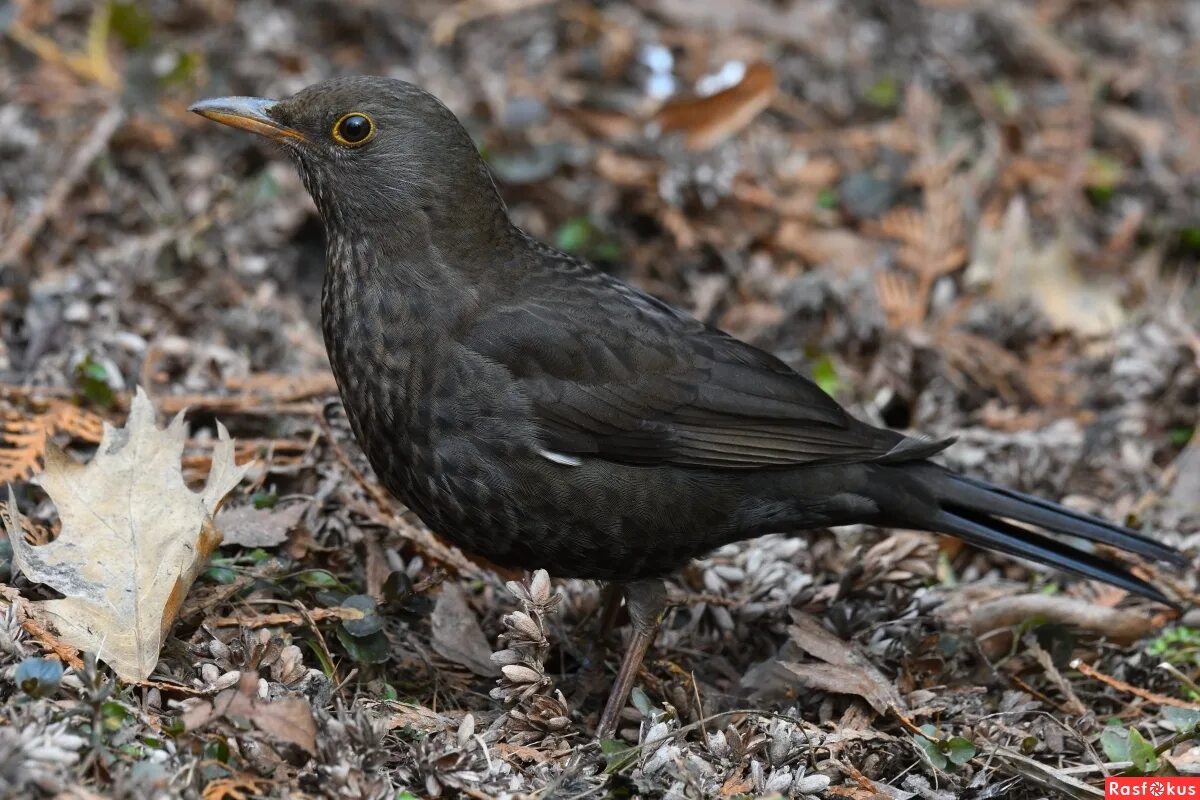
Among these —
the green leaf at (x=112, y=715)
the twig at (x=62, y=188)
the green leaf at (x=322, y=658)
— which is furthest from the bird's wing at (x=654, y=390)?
the twig at (x=62, y=188)

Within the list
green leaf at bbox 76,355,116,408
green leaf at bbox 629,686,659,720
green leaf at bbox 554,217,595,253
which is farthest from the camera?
green leaf at bbox 554,217,595,253

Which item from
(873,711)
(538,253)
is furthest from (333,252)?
(873,711)

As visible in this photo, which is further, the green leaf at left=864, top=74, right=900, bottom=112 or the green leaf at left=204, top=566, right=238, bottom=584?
the green leaf at left=864, top=74, right=900, bottom=112

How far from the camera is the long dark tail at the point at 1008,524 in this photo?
4.42m

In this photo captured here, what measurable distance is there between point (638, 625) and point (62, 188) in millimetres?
3221

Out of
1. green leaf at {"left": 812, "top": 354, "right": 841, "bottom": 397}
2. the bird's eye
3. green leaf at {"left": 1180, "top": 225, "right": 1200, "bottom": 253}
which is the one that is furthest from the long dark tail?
green leaf at {"left": 1180, "top": 225, "right": 1200, "bottom": 253}

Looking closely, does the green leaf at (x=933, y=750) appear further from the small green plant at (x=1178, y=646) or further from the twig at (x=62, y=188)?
the twig at (x=62, y=188)

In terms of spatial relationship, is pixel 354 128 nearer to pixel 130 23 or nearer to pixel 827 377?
pixel 827 377

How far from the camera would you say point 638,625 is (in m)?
4.32

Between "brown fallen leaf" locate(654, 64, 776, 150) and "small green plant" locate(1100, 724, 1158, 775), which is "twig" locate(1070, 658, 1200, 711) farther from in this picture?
"brown fallen leaf" locate(654, 64, 776, 150)

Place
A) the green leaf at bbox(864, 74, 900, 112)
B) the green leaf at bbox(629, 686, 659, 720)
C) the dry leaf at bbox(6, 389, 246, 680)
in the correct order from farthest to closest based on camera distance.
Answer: the green leaf at bbox(864, 74, 900, 112)
the green leaf at bbox(629, 686, 659, 720)
the dry leaf at bbox(6, 389, 246, 680)

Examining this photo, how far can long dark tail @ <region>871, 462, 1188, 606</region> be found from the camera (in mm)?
4422

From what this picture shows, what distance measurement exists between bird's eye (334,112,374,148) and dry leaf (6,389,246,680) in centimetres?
104

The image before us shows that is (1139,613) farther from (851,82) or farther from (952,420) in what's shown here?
(851,82)
